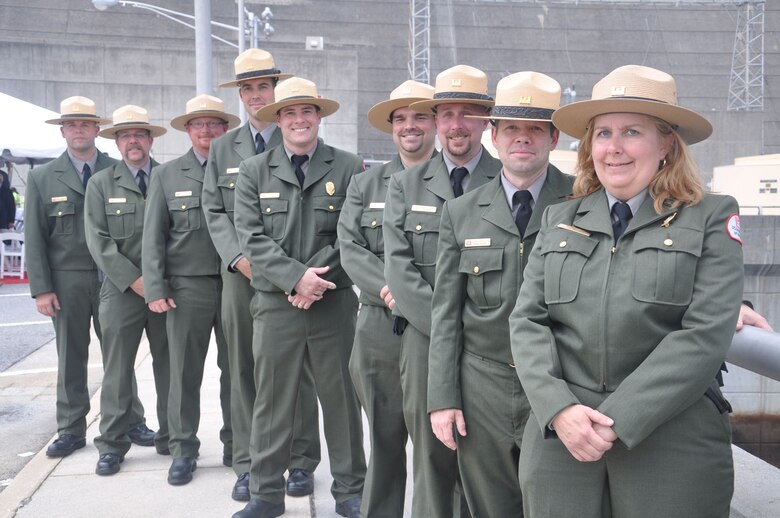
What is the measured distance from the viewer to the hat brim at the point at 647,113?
103 inches

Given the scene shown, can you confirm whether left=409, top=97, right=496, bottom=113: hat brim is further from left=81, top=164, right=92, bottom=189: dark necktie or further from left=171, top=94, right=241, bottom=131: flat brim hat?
left=81, top=164, right=92, bottom=189: dark necktie

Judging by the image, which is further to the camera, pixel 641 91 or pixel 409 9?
pixel 409 9

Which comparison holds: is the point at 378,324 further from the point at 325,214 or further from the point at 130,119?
the point at 130,119

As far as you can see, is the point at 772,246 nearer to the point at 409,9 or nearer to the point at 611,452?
the point at 611,452

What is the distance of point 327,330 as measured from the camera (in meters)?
4.71

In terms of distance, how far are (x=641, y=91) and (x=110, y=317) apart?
4.15 m

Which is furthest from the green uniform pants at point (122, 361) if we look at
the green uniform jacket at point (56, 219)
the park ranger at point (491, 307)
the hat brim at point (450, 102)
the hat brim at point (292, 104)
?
the park ranger at point (491, 307)

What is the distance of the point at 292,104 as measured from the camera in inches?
187

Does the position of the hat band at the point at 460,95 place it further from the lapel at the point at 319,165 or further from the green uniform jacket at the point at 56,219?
the green uniform jacket at the point at 56,219

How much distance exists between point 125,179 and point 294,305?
1.92 m

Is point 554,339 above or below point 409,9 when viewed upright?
below

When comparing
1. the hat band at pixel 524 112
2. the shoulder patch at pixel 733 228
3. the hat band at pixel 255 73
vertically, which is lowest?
the shoulder patch at pixel 733 228

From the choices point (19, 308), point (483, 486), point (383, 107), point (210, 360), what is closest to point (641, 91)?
point (483, 486)

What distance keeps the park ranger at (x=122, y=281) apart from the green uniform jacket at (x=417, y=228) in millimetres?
2449
